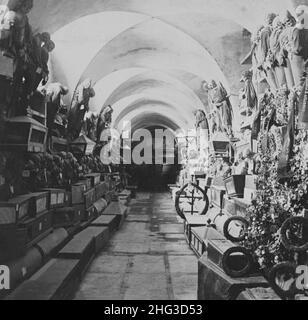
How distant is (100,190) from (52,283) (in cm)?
893

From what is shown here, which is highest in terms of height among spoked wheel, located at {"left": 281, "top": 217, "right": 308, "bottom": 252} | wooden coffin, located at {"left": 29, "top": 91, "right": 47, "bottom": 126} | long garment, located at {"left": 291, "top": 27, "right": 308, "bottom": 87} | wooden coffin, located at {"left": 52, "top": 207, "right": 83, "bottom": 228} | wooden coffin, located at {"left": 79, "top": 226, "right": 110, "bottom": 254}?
long garment, located at {"left": 291, "top": 27, "right": 308, "bottom": 87}

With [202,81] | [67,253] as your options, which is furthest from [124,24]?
[67,253]

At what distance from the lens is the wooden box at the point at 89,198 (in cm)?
1065

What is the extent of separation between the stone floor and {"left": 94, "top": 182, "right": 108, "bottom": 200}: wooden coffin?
152cm

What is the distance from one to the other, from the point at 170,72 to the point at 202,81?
54.4 inches

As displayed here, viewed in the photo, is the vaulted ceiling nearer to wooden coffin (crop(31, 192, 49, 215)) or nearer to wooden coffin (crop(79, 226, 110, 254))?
wooden coffin (crop(31, 192, 49, 215))

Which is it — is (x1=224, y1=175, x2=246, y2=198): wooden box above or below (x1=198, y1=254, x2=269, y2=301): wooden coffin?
above

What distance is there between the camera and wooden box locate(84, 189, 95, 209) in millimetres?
10649

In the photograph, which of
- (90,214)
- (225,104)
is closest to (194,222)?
(90,214)

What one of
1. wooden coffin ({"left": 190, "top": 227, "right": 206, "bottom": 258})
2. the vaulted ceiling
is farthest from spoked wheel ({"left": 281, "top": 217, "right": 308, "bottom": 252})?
the vaulted ceiling

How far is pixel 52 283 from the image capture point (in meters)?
5.05

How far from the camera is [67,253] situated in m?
6.66

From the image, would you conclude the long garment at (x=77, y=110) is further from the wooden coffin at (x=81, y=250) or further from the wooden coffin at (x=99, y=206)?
the wooden coffin at (x=81, y=250)

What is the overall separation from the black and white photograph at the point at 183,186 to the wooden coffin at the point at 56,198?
0.14ft
